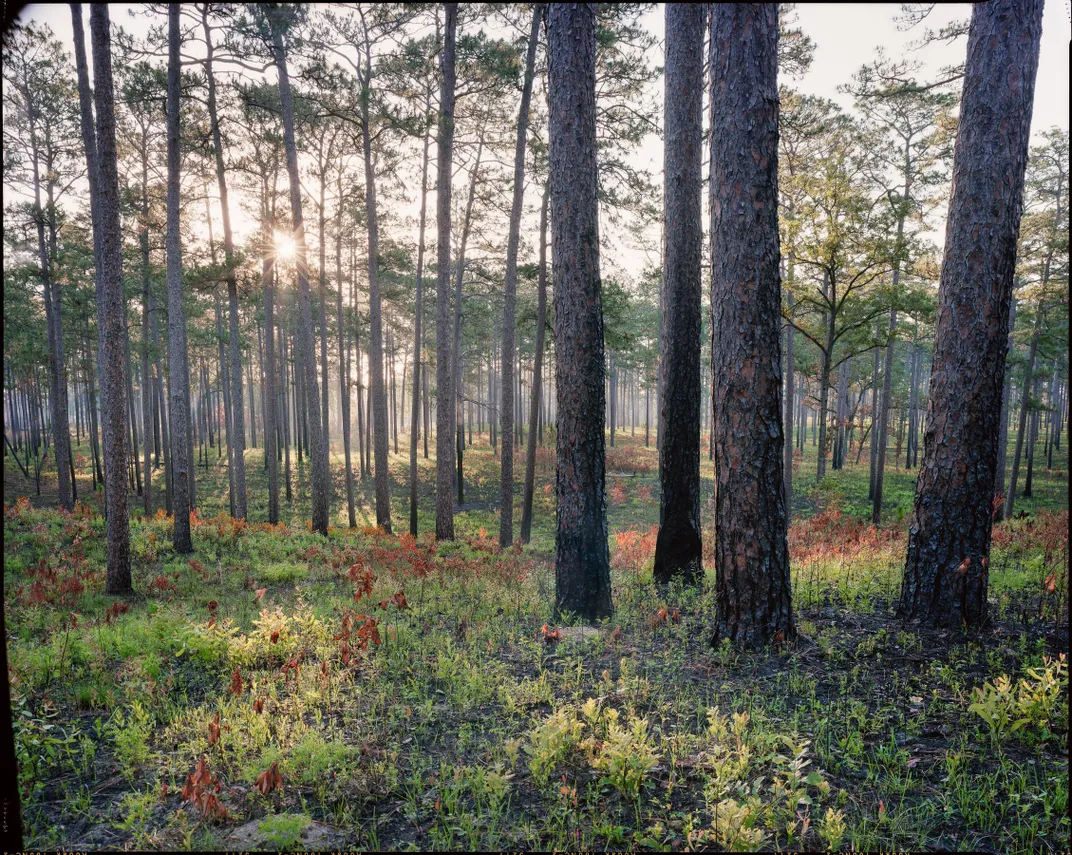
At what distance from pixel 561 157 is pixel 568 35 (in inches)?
48.6

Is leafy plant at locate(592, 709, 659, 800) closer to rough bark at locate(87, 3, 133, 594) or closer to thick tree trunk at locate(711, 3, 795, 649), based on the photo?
thick tree trunk at locate(711, 3, 795, 649)

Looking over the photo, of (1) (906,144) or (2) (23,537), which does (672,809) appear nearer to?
(2) (23,537)

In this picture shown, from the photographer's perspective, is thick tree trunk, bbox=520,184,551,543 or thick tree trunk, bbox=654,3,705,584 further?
thick tree trunk, bbox=520,184,551,543

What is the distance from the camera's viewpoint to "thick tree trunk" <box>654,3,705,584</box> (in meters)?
7.61

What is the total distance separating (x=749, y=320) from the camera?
516 cm

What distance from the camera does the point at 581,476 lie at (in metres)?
6.73

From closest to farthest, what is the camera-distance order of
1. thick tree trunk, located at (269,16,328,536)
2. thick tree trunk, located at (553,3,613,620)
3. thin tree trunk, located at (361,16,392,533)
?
thick tree trunk, located at (553,3,613,620)
thick tree trunk, located at (269,16,328,536)
thin tree trunk, located at (361,16,392,533)

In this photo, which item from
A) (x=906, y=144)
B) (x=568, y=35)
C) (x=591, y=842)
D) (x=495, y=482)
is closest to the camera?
(x=591, y=842)

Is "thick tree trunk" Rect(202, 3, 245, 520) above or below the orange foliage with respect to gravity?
above

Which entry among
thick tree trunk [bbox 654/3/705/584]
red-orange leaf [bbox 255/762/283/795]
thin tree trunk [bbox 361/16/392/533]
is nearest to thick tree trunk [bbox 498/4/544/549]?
thin tree trunk [bbox 361/16/392/533]

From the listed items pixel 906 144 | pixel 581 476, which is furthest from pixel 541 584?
pixel 906 144

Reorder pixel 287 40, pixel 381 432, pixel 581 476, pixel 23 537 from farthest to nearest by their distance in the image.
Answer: pixel 381 432
pixel 23 537
pixel 287 40
pixel 581 476

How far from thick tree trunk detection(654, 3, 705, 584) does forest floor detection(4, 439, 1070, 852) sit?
87 cm

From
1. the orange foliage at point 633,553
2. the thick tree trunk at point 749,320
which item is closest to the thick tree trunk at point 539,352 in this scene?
the orange foliage at point 633,553
